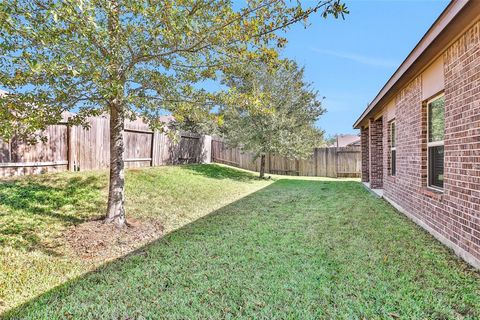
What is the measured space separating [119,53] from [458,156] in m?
4.70

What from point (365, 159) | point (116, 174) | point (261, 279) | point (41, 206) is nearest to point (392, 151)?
point (365, 159)

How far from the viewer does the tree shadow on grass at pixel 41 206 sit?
14.6 ft

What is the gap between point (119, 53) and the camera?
4.19 metres

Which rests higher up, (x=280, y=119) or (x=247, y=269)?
(x=280, y=119)

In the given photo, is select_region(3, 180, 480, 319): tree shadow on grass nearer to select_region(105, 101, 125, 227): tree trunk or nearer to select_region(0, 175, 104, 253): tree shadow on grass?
select_region(105, 101, 125, 227): tree trunk

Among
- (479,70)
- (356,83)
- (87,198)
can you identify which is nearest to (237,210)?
(87,198)

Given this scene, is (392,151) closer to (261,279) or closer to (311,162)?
(261,279)

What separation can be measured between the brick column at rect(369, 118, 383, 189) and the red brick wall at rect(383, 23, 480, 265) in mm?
5207

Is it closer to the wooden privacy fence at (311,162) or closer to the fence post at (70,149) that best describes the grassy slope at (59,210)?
the fence post at (70,149)

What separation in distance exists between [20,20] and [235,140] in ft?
38.9

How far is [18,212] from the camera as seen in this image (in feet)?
16.8

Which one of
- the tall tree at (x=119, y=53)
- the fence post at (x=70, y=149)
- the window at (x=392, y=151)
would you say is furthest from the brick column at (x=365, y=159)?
the fence post at (x=70, y=149)

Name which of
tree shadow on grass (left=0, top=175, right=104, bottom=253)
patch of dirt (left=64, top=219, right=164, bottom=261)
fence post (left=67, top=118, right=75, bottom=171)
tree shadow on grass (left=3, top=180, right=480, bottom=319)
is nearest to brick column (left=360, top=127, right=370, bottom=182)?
tree shadow on grass (left=3, top=180, right=480, bottom=319)

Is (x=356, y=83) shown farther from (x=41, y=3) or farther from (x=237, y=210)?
(x=41, y=3)
